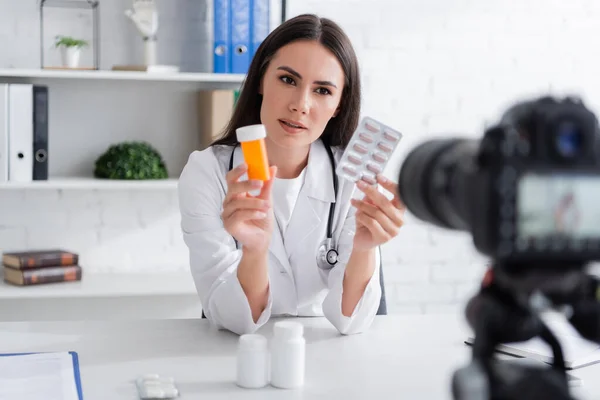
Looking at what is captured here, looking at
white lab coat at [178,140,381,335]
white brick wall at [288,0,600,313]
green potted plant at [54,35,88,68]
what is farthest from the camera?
white brick wall at [288,0,600,313]

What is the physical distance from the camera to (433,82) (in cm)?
298

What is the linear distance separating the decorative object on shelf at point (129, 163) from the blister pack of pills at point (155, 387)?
1.45 meters

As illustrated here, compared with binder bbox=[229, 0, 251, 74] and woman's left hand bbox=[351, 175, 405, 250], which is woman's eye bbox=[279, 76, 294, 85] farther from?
binder bbox=[229, 0, 251, 74]

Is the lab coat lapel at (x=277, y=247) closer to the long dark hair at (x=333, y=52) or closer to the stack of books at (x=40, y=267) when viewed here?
the long dark hair at (x=333, y=52)

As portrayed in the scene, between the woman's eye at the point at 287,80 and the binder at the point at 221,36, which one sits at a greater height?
the binder at the point at 221,36

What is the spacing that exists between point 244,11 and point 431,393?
5.44ft

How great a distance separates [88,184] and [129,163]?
0.18 m

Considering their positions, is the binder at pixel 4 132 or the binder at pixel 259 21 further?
the binder at pixel 259 21

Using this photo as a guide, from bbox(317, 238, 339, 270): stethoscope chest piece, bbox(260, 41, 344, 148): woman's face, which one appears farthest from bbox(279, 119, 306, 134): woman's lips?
bbox(317, 238, 339, 270): stethoscope chest piece

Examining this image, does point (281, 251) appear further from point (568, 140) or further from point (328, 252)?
point (568, 140)

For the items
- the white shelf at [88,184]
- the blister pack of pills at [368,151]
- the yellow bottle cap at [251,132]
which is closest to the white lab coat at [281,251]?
the blister pack of pills at [368,151]

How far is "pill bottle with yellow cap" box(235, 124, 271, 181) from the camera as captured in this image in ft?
4.24

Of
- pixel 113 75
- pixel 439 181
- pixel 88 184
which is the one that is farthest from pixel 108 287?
Result: pixel 439 181

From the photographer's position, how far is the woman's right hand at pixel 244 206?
1.43m
